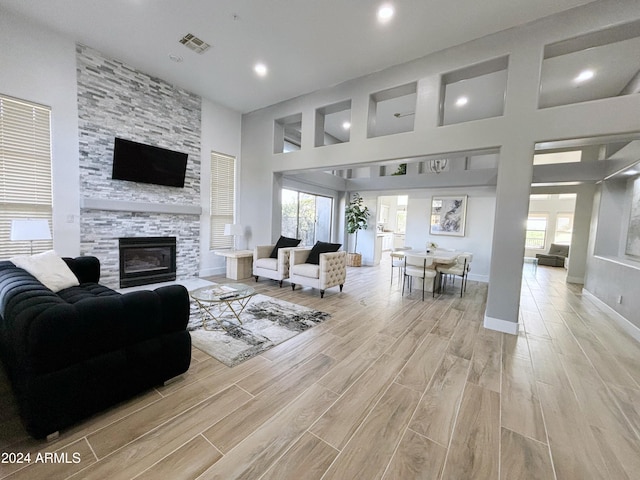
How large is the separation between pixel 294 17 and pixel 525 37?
296 centimetres

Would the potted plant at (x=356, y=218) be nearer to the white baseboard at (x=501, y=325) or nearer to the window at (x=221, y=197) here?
the window at (x=221, y=197)

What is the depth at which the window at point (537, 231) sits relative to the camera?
35.6ft

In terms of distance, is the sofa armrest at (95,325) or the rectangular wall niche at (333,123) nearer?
the sofa armrest at (95,325)

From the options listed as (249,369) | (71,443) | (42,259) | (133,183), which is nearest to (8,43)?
(133,183)

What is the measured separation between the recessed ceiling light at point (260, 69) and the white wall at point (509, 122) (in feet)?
4.95

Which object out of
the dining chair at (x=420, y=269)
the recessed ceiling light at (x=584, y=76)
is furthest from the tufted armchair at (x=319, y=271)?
the recessed ceiling light at (x=584, y=76)

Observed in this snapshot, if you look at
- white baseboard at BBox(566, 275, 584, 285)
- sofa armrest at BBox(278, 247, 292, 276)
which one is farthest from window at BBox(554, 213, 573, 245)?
sofa armrest at BBox(278, 247, 292, 276)

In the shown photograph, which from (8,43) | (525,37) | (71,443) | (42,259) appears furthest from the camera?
(8,43)

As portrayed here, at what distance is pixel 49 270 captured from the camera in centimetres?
275

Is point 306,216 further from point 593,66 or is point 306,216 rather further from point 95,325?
point 95,325

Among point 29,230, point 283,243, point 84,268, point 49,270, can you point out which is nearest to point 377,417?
point 49,270

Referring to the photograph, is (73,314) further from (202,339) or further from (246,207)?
(246,207)

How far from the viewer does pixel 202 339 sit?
286 cm

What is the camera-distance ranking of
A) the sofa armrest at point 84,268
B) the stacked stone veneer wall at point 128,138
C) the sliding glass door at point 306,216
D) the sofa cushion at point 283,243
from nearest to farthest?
1. the sofa armrest at point 84,268
2. the stacked stone veneer wall at point 128,138
3. the sofa cushion at point 283,243
4. the sliding glass door at point 306,216
